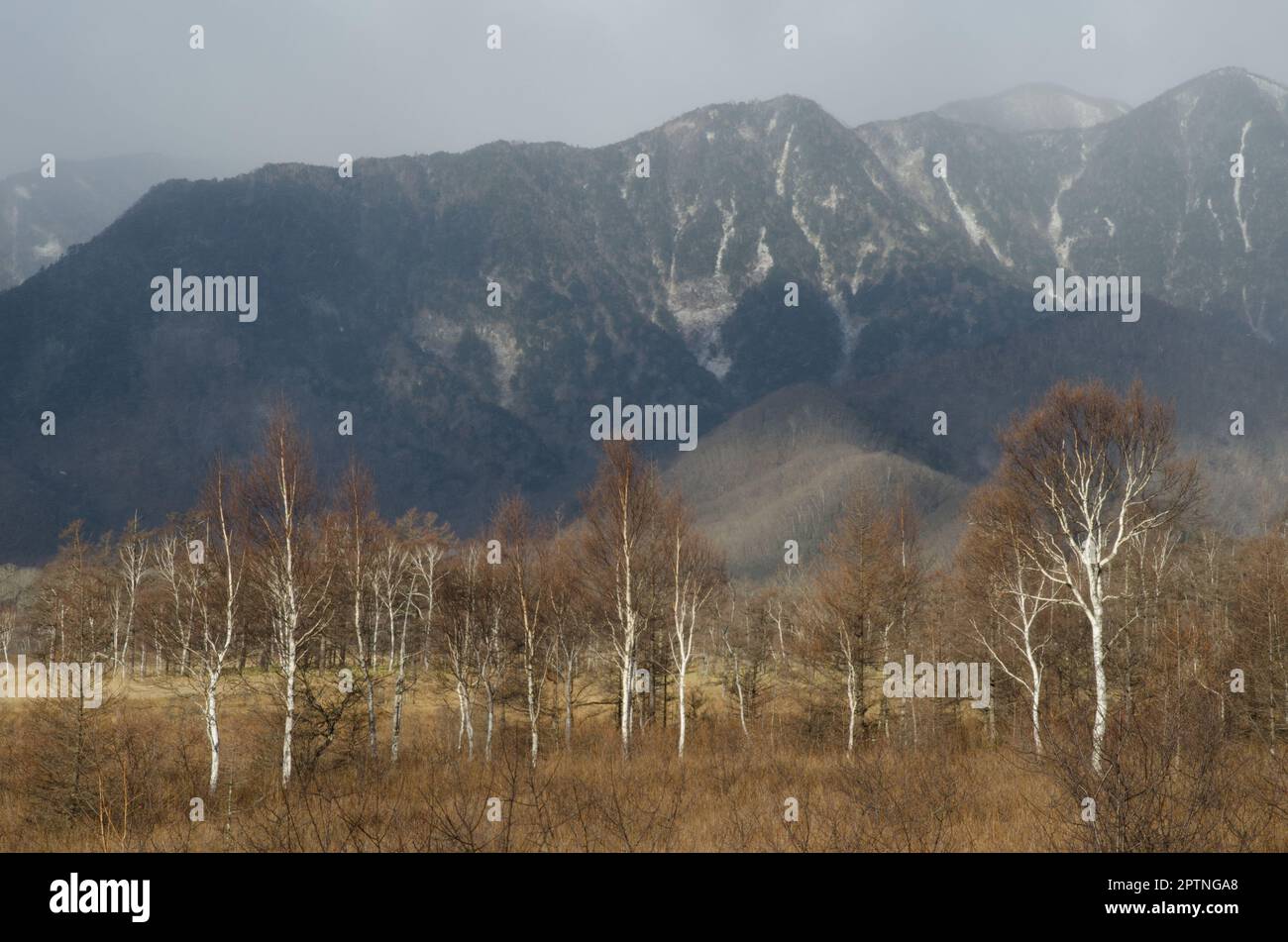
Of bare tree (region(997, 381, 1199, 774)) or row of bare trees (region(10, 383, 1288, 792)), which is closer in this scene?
bare tree (region(997, 381, 1199, 774))

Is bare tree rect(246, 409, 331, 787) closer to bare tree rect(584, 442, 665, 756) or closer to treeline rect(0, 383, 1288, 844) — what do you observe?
treeline rect(0, 383, 1288, 844)

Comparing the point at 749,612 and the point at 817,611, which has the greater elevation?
the point at 817,611

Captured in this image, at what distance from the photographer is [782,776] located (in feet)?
75.2

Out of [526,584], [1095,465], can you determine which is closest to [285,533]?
[526,584]

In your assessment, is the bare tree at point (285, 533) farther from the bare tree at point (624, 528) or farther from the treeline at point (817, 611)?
the bare tree at point (624, 528)

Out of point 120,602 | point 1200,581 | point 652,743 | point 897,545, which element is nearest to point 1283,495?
point 1200,581

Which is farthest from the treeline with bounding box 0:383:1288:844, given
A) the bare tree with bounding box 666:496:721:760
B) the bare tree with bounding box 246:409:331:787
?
the bare tree with bounding box 666:496:721:760

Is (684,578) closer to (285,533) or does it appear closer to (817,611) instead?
(817,611)

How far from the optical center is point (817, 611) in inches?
1601

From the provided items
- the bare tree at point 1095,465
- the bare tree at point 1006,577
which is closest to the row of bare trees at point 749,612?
the bare tree at point 1095,465

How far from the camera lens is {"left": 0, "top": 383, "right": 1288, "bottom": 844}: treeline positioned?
22.6 m

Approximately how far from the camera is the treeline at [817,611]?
22.6m
